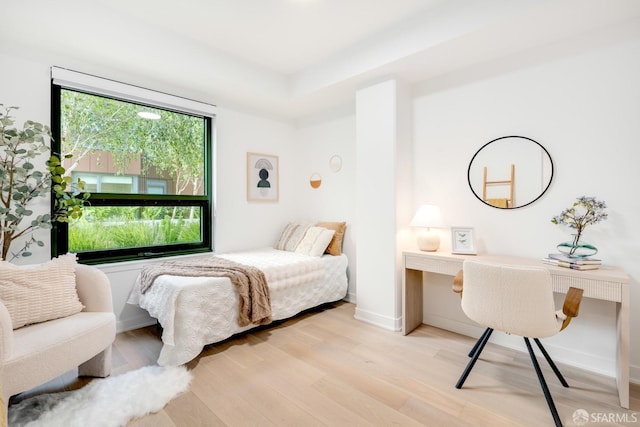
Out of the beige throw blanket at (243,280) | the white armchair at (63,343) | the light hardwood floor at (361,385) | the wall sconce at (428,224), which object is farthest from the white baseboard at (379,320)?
the white armchair at (63,343)

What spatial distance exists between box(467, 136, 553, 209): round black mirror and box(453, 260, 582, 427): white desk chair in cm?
94

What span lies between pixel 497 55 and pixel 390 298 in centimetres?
227

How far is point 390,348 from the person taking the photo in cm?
247

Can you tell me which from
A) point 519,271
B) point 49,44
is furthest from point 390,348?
point 49,44

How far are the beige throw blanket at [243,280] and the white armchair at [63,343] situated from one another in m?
0.52

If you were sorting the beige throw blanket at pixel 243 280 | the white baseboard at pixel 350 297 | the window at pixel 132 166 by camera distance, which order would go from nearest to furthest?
the beige throw blanket at pixel 243 280
the window at pixel 132 166
the white baseboard at pixel 350 297

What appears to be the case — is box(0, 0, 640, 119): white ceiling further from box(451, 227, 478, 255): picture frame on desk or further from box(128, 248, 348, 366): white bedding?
box(128, 248, 348, 366): white bedding

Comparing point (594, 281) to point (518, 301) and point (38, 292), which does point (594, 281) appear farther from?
point (38, 292)

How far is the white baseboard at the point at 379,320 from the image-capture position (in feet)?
9.28

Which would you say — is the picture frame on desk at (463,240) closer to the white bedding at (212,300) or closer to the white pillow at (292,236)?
the white bedding at (212,300)

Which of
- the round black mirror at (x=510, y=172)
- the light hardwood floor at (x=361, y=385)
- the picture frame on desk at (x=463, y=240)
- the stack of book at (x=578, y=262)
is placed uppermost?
the round black mirror at (x=510, y=172)

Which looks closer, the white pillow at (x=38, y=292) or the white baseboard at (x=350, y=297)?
the white pillow at (x=38, y=292)

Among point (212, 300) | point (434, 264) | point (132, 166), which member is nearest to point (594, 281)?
point (434, 264)

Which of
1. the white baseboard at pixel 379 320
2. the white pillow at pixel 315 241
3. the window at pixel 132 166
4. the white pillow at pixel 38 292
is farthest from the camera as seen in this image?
the white pillow at pixel 315 241
